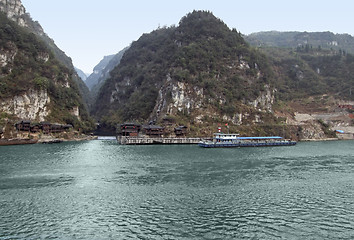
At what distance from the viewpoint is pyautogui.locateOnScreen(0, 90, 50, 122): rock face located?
130 meters

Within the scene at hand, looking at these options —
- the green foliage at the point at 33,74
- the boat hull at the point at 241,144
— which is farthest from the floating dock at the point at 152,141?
the green foliage at the point at 33,74

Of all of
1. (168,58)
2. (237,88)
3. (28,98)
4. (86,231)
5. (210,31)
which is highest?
(210,31)

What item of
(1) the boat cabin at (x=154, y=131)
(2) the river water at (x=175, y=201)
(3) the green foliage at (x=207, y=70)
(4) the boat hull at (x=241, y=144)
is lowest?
(2) the river water at (x=175, y=201)

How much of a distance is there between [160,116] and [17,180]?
10043cm

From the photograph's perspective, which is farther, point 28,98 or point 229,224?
point 28,98

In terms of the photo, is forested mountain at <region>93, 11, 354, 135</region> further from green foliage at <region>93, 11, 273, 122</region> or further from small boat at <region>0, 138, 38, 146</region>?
small boat at <region>0, 138, 38, 146</region>

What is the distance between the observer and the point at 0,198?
41.0 metres

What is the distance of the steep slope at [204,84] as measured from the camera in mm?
149250

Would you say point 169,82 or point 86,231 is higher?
point 169,82

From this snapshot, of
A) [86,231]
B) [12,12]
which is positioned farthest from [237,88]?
[12,12]

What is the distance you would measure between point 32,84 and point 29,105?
38.5 ft

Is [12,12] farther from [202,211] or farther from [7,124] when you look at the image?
[202,211]

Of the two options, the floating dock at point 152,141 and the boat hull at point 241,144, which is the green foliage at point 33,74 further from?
the boat hull at point 241,144

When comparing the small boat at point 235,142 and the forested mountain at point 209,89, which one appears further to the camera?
the forested mountain at point 209,89
